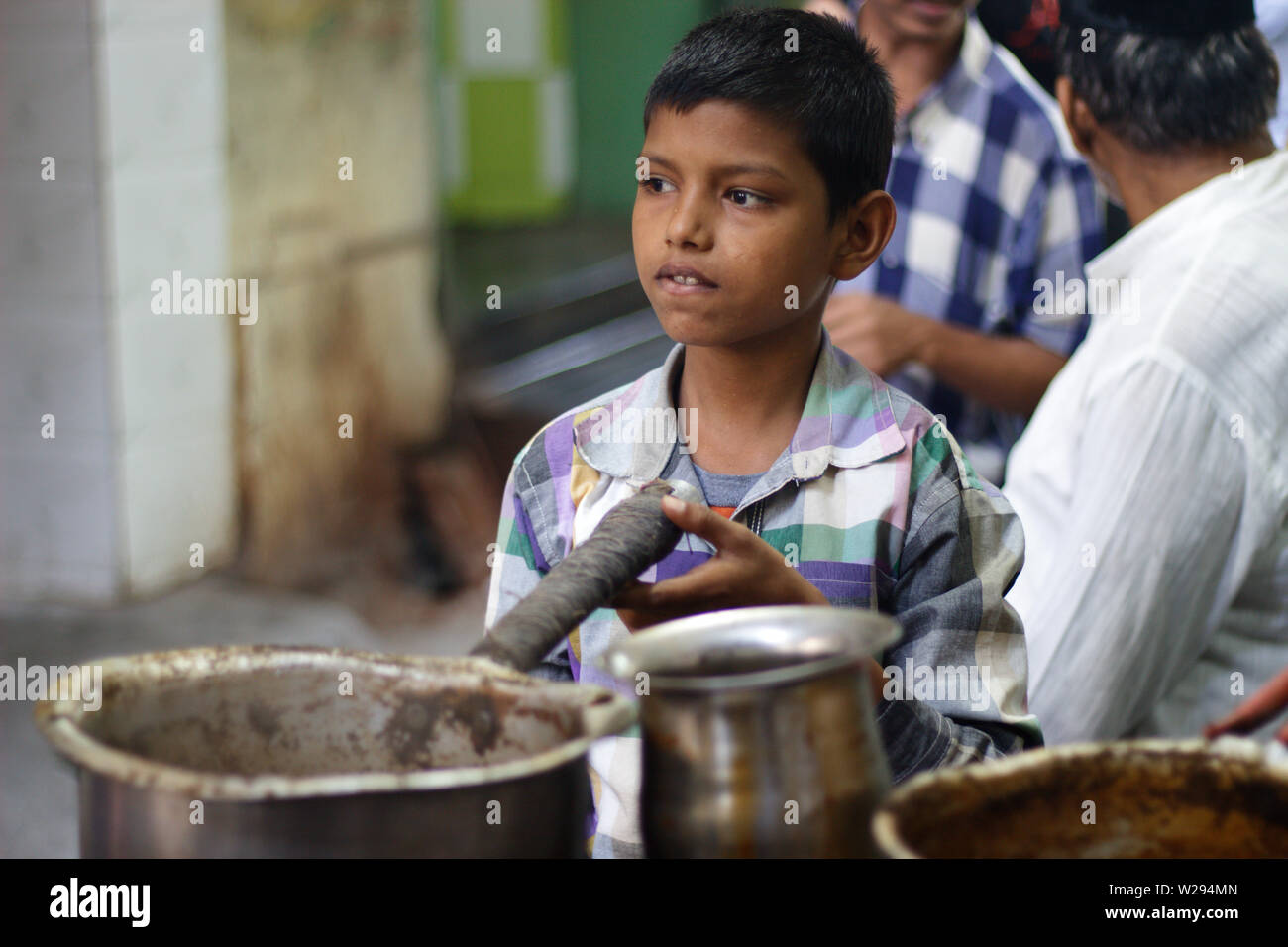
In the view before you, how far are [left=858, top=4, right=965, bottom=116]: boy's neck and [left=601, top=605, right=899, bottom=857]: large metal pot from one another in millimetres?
2168

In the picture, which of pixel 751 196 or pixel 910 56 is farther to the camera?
pixel 910 56

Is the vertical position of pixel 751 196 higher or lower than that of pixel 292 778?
higher

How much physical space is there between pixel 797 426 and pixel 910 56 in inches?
63.1

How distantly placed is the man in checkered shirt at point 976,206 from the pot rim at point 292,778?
6.29ft

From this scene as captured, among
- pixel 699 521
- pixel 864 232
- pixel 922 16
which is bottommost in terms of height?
pixel 699 521

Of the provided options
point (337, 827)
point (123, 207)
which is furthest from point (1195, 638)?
point (123, 207)

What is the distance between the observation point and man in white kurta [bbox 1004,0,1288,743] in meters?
2.01

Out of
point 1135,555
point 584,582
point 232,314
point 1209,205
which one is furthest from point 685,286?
point 232,314

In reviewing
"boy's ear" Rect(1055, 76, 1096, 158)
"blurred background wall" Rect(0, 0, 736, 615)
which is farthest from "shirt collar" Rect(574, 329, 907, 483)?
"blurred background wall" Rect(0, 0, 736, 615)

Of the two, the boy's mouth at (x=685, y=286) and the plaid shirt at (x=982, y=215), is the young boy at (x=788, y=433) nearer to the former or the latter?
the boy's mouth at (x=685, y=286)

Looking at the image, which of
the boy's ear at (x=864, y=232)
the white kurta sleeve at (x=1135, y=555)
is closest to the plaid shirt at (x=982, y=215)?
the white kurta sleeve at (x=1135, y=555)

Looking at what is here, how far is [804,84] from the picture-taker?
1543 millimetres

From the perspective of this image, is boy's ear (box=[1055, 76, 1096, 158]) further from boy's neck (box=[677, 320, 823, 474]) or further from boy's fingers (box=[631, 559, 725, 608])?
boy's fingers (box=[631, 559, 725, 608])

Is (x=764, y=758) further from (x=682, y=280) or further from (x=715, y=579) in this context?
(x=682, y=280)
